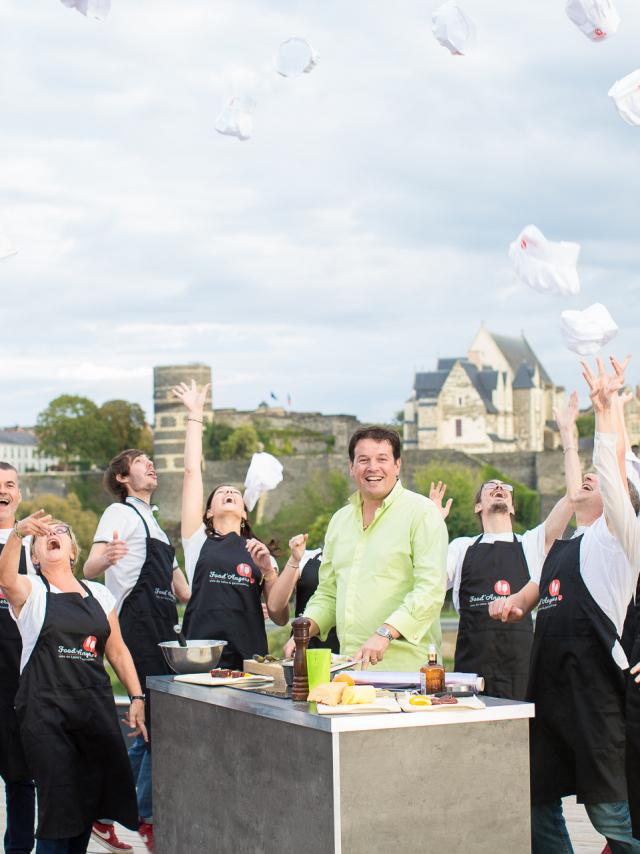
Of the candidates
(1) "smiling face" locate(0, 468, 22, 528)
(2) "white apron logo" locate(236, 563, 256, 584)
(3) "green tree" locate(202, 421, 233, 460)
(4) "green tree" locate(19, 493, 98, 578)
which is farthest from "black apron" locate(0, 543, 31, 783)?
(3) "green tree" locate(202, 421, 233, 460)

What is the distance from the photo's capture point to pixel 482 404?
73.4 m

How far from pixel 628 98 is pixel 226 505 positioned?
2384mm

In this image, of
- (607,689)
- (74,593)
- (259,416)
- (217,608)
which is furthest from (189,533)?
(259,416)

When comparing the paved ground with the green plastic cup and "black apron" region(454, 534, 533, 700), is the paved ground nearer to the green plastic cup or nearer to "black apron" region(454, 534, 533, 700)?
"black apron" region(454, 534, 533, 700)


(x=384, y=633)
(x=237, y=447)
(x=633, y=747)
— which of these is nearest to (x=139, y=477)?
(x=384, y=633)

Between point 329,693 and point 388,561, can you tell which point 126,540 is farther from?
point 329,693

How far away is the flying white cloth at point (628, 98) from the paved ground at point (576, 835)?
9.89ft

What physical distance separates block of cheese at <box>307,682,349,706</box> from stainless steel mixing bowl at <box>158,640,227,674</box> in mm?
867

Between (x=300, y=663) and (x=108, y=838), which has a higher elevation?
(x=300, y=663)

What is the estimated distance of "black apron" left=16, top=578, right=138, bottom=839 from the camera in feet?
14.7

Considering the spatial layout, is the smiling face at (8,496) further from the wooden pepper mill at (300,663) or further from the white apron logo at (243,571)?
the wooden pepper mill at (300,663)

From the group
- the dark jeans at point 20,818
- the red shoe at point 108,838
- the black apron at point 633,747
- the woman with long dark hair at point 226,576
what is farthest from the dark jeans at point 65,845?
the black apron at point 633,747

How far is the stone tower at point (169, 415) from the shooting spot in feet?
188

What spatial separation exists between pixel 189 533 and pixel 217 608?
45 cm
